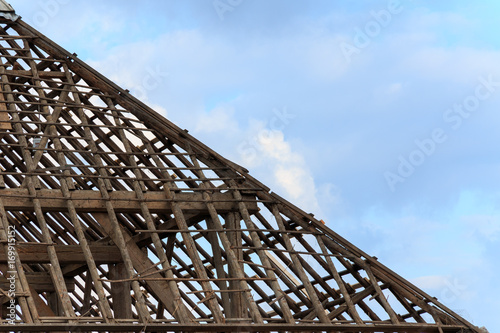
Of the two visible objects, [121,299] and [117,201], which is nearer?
[117,201]

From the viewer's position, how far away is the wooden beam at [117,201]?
663 inches

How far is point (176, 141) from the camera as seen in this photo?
19.6 meters

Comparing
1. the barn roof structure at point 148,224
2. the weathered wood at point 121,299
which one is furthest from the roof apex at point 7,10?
the weathered wood at point 121,299

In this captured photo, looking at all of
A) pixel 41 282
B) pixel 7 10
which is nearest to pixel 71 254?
pixel 41 282

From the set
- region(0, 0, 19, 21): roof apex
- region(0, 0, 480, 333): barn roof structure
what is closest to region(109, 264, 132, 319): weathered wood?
region(0, 0, 480, 333): barn roof structure

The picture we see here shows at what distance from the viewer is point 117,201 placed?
17734 mm

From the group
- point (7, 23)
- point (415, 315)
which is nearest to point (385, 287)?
point (415, 315)

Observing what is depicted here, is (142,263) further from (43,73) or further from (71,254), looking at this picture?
(43,73)

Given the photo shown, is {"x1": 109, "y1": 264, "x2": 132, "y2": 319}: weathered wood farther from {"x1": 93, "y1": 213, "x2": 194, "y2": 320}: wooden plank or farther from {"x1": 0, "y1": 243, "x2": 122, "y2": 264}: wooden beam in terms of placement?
{"x1": 93, "y1": 213, "x2": 194, "y2": 320}: wooden plank

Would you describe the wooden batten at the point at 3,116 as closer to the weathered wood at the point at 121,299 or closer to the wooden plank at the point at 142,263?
the wooden plank at the point at 142,263

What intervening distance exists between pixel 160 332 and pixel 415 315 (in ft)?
17.4

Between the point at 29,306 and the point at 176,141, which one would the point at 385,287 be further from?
the point at 29,306

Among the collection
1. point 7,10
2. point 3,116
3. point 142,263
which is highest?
point 7,10

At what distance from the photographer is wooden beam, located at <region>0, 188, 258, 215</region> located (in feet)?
55.2
